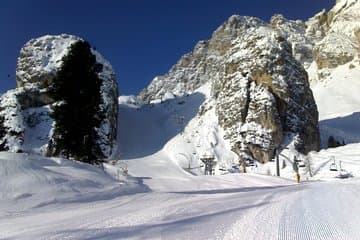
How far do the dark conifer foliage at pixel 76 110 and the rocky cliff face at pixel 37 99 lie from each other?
37198 millimetres

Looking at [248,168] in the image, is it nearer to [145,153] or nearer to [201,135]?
[201,135]

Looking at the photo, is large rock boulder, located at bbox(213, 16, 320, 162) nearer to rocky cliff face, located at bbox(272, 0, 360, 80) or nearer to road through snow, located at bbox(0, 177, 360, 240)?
road through snow, located at bbox(0, 177, 360, 240)

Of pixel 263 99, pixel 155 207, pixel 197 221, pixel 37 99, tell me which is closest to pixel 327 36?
pixel 263 99

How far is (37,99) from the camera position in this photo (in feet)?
254

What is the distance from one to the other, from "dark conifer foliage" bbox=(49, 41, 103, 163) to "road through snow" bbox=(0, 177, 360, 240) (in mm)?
14238

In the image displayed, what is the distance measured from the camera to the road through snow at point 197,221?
4.45 metres

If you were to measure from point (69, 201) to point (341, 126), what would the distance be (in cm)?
8769

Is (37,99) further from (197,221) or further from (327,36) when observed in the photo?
(327,36)

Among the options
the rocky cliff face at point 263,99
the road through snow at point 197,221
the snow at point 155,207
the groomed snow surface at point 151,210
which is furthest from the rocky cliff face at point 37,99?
the road through snow at point 197,221

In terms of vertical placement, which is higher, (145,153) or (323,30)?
(323,30)

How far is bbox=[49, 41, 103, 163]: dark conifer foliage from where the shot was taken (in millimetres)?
21344

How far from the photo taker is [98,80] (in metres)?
22.7

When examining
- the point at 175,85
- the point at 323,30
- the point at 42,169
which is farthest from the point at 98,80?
the point at 323,30

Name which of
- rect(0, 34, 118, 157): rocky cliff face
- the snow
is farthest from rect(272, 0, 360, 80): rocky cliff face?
the snow
